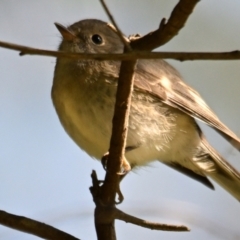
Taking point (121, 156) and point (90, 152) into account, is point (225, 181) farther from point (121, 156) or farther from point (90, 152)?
point (121, 156)

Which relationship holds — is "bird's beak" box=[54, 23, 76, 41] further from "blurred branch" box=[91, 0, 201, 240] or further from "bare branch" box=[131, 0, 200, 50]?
"bare branch" box=[131, 0, 200, 50]

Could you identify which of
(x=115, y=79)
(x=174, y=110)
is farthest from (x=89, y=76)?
(x=174, y=110)

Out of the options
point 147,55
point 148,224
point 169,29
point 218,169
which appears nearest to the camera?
point 147,55

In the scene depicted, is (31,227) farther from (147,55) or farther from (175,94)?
(175,94)

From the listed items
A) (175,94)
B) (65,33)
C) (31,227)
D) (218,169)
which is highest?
(65,33)

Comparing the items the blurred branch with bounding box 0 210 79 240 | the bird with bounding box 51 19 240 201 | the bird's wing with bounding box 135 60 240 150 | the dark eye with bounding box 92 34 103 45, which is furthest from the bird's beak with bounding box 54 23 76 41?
the blurred branch with bounding box 0 210 79 240

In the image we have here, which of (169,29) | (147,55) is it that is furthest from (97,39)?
(147,55)
